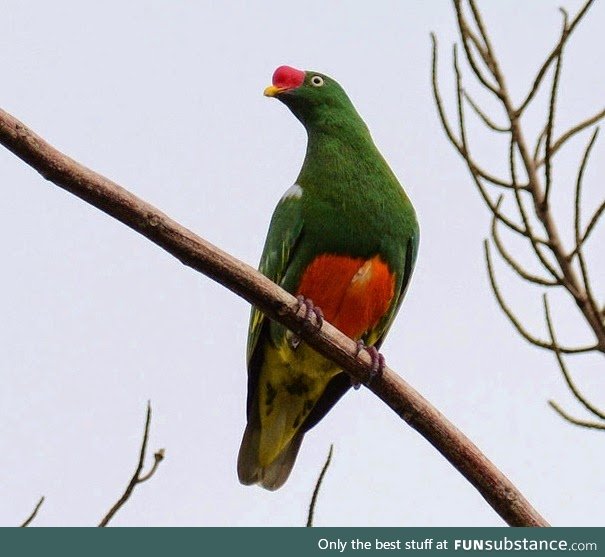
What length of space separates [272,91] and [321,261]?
108 centimetres

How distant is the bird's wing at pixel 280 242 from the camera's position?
4980 millimetres

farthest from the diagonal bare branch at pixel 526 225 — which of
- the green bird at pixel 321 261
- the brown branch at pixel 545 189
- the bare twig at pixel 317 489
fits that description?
the green bird at pixel 321 261

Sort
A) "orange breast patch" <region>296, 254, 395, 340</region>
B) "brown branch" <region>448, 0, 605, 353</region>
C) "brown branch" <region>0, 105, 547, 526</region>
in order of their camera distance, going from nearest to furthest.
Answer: "brown branch" <region>448, 0, 605, 353</region> → "brown branch" <region>0, 105, 547, 526</region> → "orange breast patch" <region>296, 254, 395, 340</region>

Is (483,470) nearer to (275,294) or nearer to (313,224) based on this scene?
(275,294)

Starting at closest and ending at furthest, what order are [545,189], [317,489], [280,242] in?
[545,189] → [317,489] → [280,242]

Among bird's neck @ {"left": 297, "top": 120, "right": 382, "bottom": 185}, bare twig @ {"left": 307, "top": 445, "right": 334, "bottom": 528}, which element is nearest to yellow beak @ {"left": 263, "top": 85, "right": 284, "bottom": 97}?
bird's neck @ {"left": 297, "top": 120, "right": 382, "bottom": 185}

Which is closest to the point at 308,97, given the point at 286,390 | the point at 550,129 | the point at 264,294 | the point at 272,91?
the point at 272,91

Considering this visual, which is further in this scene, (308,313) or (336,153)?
(336,153)

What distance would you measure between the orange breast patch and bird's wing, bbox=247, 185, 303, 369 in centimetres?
17

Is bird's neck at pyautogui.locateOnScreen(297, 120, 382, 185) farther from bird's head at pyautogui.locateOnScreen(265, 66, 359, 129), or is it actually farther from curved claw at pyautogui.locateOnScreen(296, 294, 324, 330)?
curved claw at pyautogui.locateOnScreen(296, 294, 324, 330)

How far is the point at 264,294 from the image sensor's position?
3455 mm

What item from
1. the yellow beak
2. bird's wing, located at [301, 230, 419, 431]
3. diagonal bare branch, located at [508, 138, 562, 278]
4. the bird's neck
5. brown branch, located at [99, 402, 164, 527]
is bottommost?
brown branch, located at [99, 402, 164, 527]

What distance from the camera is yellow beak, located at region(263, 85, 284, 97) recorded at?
538 centimetres

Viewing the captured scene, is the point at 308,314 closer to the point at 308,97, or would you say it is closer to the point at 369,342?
the point at 369,342
